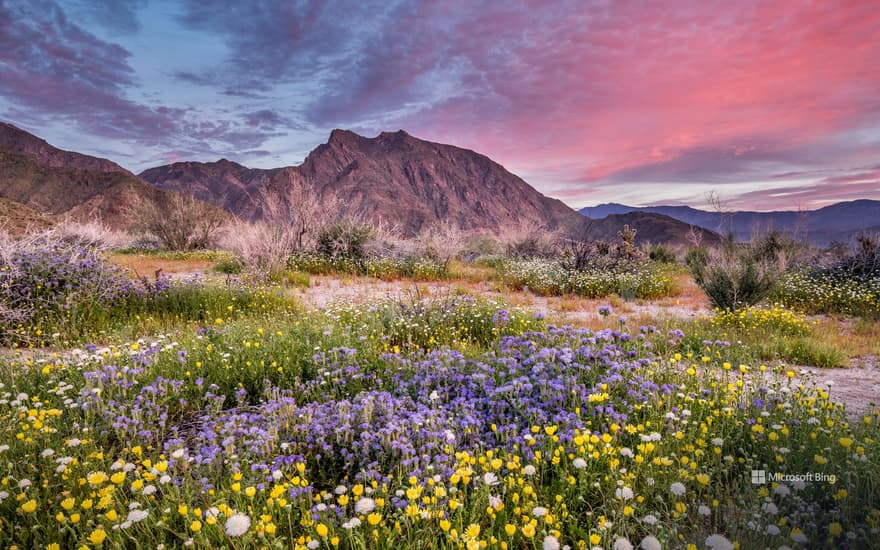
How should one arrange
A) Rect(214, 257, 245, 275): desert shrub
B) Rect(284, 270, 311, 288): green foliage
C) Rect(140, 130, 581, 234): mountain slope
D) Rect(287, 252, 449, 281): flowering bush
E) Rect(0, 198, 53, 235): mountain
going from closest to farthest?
Rect(284, 270, 311, 288): green foliage
Rect(214, 257, 245, 275): desert shrub
Rect(287, 252, 449, 281): flowering bush
Rect(0, 198, 53, 235): mountain
Rect(140, 130, 581, 234): mountain slope

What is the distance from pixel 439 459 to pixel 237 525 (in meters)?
1.04

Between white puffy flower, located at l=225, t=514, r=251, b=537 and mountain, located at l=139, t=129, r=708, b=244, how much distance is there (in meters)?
113

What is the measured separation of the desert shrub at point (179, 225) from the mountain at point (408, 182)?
9103 cm

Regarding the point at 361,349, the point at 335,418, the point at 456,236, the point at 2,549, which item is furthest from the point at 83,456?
the point at 456,236

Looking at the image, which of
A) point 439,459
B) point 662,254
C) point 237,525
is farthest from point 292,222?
point 662,254

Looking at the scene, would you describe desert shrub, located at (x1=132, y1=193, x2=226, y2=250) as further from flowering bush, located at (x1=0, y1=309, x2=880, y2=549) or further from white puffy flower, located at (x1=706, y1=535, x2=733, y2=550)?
white puffy flower, located at (x1=706, y1=535, x2=733, y2=550)

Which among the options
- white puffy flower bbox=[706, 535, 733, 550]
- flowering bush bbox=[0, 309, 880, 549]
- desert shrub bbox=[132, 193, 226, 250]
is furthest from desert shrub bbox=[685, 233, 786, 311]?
desert shrub bbox=[132, 193, 226, 250]

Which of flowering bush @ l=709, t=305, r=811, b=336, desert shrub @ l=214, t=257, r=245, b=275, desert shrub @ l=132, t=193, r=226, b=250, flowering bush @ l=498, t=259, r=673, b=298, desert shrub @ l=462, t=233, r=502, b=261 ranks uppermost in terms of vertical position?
desert shrub @ l=132, t=193, r=226, b=250

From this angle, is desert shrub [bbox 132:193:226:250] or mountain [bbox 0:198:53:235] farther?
mountain [bbox 0:198:53:235]

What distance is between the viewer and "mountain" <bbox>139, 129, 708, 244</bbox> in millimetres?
129750

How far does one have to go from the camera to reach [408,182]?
163250 millimetres

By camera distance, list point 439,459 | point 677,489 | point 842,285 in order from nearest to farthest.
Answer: point 677,489 < point 439,459 < point 842,285

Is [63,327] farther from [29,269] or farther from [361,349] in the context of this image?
[361,349]

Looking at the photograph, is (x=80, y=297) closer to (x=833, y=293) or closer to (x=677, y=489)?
(x=677, y=489)
